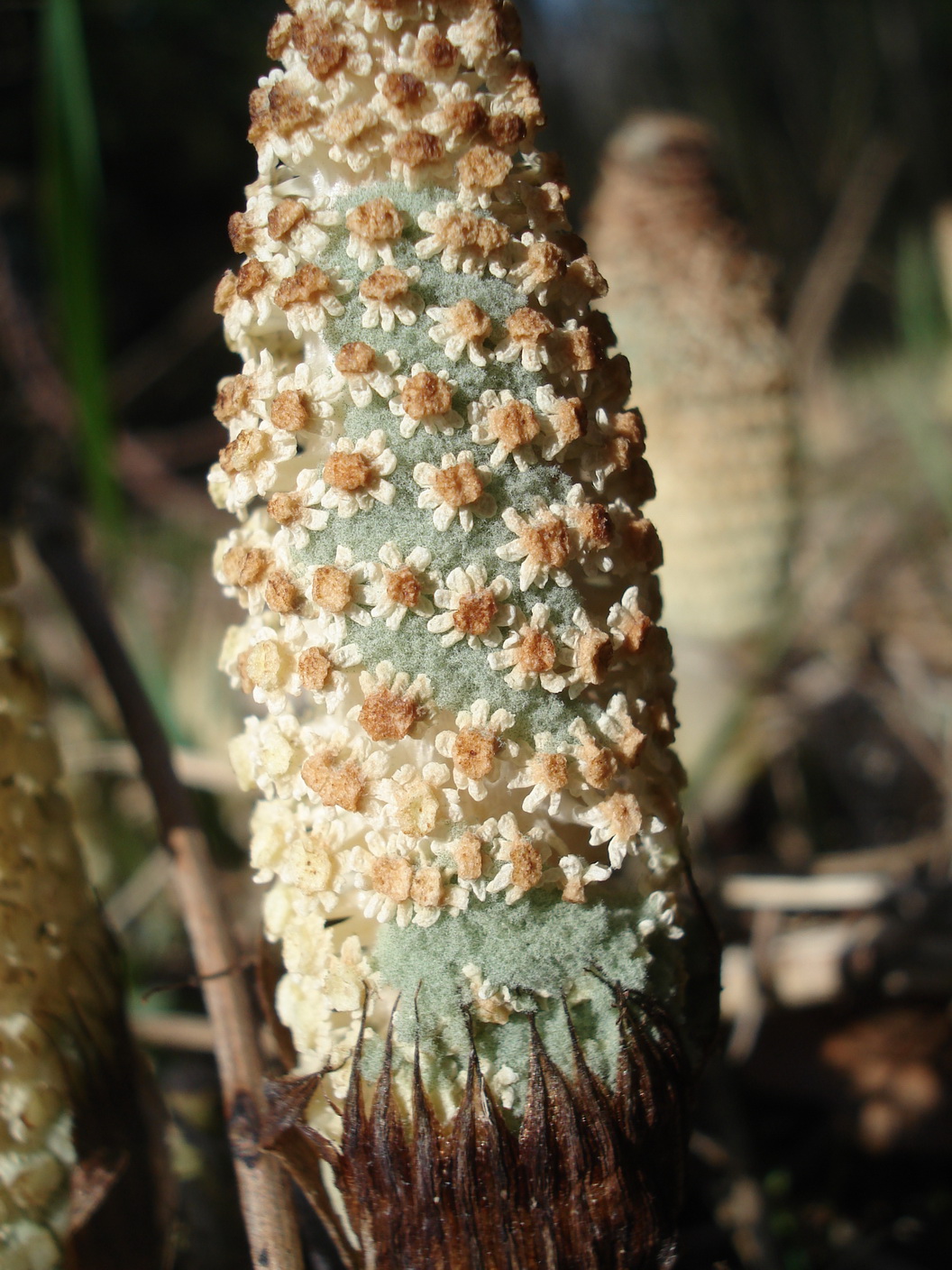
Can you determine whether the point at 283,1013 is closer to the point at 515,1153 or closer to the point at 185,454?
the point at 515,1153

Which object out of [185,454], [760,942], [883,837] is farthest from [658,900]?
[185,454]

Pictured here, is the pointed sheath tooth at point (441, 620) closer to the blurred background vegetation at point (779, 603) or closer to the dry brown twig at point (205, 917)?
the dry brown twig at point (205, 917)

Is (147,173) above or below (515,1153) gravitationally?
above

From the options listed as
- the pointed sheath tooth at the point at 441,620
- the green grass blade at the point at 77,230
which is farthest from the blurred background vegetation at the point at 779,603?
the pointed sheath tooth at the point at 441,620

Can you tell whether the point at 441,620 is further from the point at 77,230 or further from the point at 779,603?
the point at 779,603

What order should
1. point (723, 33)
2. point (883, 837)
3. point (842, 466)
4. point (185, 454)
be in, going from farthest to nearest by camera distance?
point (723, 33) < point (185, 454) < point (842, 466) < point (883, 837)

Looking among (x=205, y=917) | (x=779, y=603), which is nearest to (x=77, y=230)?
(x=205, y=917)
